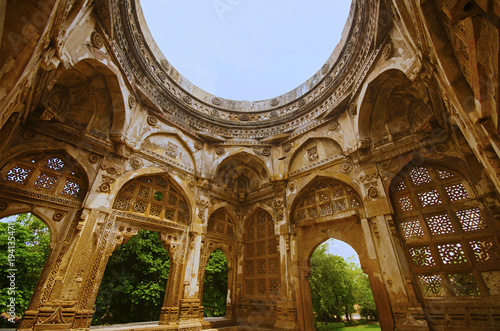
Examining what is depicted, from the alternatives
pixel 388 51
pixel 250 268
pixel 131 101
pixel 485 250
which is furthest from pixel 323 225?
pixel 131 101

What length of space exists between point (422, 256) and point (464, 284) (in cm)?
92

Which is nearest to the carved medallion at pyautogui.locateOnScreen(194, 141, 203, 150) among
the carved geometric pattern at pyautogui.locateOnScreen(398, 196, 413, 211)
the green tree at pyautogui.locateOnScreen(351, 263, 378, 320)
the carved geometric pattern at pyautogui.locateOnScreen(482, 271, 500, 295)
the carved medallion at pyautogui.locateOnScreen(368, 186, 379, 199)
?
the carved medallion at pyautogui.locateOnScreen(368, 186, 379, 199)

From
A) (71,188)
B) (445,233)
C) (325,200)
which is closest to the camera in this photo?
(445,233)

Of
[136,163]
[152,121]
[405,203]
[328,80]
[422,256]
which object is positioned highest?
[328,80]

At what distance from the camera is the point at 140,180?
786cm

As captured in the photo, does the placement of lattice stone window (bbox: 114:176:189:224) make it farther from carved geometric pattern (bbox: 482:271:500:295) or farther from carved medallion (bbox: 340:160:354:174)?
carved geometric pattern (bbox: 482:271:500:295)

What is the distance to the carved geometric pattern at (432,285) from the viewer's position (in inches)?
218

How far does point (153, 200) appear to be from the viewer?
797 cm

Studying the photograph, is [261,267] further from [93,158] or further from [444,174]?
[93,158]

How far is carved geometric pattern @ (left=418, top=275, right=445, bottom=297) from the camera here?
5.53m

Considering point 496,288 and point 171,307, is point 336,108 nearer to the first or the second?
point 496,288

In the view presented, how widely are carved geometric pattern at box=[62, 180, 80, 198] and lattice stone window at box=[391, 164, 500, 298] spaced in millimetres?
9509

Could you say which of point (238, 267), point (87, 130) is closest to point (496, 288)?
point (238, 267)

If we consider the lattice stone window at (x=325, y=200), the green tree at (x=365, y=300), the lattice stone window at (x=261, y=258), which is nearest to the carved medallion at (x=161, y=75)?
the lattice stone window at (x=261, y=258)
